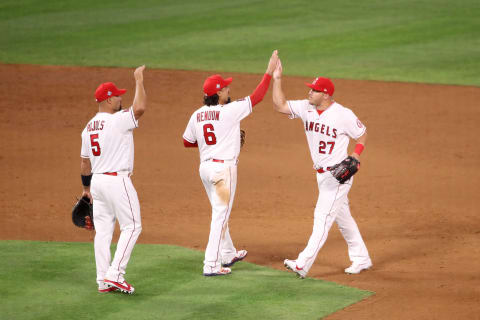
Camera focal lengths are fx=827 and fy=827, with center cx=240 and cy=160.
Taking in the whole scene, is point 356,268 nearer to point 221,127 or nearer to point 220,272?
point 220,272

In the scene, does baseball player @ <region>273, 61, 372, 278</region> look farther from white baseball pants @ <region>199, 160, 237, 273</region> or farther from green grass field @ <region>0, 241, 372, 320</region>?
white baseball pants @ <region>199, 160, 237, 273</region>

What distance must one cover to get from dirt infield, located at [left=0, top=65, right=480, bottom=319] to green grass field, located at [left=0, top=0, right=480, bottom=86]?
1598 millimetres

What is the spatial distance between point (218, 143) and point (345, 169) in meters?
1.31

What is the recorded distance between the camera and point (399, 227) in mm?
10438

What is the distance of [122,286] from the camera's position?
786 centimetres

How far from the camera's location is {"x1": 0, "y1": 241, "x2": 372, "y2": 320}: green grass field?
7.46 m

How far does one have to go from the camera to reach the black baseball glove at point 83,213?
8.38 m

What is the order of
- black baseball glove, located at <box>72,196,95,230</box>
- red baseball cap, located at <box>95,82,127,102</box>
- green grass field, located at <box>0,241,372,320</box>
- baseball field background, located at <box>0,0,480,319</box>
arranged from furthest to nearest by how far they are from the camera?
black baseball glove, located at <box>72,196,95,230</box>
baseball field background, located at <box>0,0,480,319</box>
red baseball cap, located at <box>95,82,127,102</box>
green grass field, located at <box>0,241,372,320</box>

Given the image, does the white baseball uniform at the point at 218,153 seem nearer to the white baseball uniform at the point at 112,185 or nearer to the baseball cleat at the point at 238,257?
the baseball cleat at the point at 238,257

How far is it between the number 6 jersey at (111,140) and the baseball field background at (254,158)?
1263 mm

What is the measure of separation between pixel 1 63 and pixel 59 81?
2.48 meters

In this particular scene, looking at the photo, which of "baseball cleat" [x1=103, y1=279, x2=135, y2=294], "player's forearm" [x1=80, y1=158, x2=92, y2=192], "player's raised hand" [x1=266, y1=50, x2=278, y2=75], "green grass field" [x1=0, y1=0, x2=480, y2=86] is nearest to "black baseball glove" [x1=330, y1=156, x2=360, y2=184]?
"player's raised hand" [x1=266, y1=50, x2=278, y2=75]

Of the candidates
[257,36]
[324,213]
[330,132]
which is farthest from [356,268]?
[257,36]

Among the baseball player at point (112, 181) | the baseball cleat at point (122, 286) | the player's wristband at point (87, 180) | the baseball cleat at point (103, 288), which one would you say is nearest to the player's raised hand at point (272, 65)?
the baseball player at point (112, 181)
